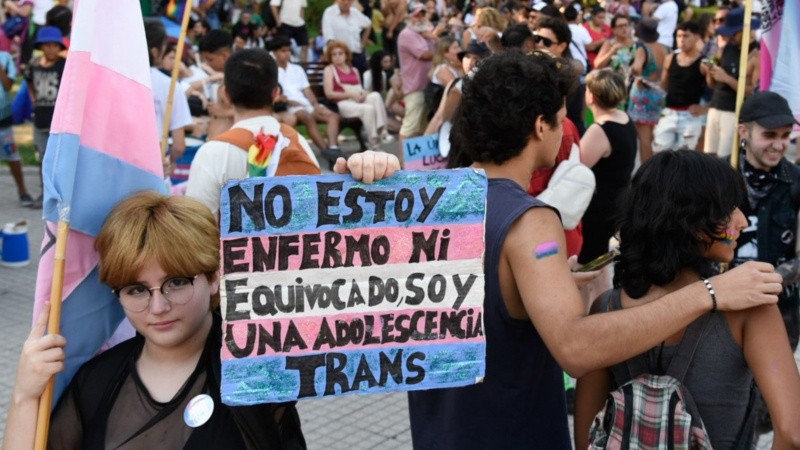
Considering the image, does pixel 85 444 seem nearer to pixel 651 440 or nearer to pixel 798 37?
pixel 651 440

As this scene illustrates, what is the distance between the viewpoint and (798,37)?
4344 millimetres

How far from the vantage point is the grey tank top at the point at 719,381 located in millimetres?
2404

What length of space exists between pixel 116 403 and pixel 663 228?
136cm

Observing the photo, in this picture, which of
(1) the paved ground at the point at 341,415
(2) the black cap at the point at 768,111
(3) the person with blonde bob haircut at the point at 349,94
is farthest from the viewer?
(3) the person with blonde bob haircut at the point at 349,94

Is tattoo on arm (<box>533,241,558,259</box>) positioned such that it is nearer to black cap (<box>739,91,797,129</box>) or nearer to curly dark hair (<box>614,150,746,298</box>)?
curly dark hair (<box>614,150,746,298</box>)

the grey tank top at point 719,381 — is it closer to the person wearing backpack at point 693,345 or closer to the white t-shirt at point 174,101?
the person wearing backpack at point 693,345

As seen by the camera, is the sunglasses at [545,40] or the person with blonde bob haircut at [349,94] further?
the person with blonde bob haircut at [349,94]

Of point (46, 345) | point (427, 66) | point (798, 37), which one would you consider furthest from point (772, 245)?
point (427, 66)

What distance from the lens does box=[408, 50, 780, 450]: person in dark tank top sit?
7.41 feet

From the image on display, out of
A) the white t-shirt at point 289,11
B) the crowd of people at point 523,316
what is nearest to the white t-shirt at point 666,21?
the white t-shirt at point 289,11

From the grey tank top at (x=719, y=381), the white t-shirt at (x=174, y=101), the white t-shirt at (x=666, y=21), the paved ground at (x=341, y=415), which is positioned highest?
the white t-shirt at (x=666, y=21)

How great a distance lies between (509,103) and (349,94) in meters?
11.2

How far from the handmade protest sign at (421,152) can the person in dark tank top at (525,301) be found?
415cm

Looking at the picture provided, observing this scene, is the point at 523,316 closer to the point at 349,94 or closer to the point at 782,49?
the point at 782,49
